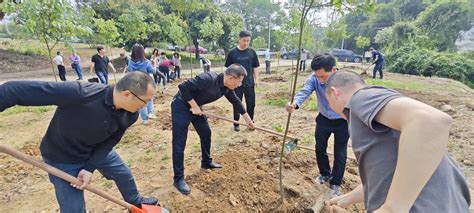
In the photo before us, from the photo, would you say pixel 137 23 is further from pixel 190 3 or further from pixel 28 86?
pixel 28 86

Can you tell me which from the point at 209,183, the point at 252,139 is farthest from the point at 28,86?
the point at 252,139

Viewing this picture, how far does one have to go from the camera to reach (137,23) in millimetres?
11031

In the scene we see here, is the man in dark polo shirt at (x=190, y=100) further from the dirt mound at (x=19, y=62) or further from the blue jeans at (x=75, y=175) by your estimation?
the dirt mound at (x=19, y=62)

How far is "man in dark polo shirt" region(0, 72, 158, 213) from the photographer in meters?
1.95

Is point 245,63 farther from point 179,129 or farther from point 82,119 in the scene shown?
point 82,119

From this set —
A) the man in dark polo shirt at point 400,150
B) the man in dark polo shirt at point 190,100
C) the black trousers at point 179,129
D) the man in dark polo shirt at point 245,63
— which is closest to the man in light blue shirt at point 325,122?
the man in dark polo shirt at point 190,100

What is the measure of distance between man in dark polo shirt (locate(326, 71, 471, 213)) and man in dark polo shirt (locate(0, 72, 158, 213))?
1.45 m

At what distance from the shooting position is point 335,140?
3.17m

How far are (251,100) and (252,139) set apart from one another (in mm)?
770

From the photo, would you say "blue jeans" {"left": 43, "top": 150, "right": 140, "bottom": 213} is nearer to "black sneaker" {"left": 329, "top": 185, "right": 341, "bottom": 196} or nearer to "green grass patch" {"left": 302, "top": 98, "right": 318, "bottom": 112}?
"black sneaker" {"left": 329, "top": 185, "right": 341, "bottom": 196}

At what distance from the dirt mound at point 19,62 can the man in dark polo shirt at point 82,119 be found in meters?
18.2

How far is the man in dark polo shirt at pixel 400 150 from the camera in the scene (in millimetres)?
949

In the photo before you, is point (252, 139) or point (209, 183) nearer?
point (209, 183)

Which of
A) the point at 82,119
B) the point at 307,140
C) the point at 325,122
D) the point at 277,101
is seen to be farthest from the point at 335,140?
the point at 277,101
